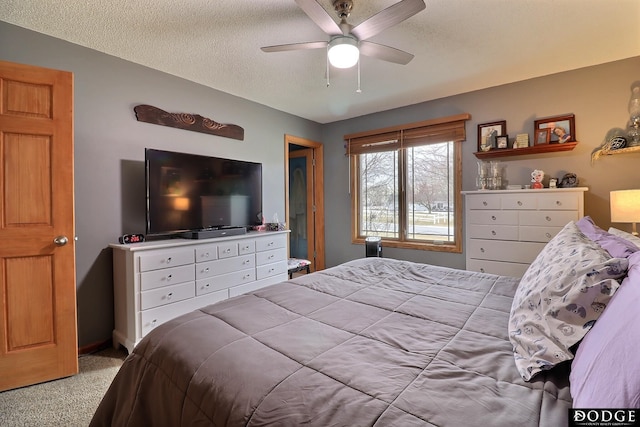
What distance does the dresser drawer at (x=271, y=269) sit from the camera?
130 inches

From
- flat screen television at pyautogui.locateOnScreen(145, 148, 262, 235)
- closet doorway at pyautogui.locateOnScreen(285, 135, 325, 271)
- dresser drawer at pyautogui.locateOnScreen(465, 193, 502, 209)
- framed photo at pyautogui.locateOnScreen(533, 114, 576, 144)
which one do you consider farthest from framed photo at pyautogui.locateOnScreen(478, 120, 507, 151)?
flat screen television at pyautogui.locateOnScreen(145, 148, 262, 235)

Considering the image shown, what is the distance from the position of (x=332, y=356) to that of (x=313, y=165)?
13.6ft

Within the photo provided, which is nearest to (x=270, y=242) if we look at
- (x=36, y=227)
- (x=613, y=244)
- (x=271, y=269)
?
(x=271, y=269)

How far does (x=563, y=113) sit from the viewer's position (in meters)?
3.02

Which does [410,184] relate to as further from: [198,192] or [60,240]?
[60,240]

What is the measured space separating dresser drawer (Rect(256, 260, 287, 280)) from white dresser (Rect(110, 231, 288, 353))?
4 cm

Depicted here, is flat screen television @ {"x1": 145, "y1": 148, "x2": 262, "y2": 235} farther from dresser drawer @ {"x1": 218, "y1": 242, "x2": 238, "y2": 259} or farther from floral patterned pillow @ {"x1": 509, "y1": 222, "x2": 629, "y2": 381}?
floral patterned pillow @ {"x1": 509, "y1": 222, "x2": 629, "y2": 381}

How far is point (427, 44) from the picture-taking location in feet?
8.07

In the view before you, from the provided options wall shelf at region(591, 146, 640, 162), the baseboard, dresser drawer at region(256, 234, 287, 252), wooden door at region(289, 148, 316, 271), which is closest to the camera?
the baseboard

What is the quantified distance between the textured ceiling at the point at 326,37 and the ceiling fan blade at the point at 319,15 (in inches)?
9.5

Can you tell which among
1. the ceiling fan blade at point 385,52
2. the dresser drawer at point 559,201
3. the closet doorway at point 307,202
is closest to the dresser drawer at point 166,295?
the ceiling fan blade at point 385,52

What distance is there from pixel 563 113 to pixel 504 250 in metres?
1.53

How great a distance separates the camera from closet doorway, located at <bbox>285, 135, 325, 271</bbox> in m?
4.83

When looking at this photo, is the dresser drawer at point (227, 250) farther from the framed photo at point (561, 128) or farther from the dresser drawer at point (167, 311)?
the framed photo at point (561, 128)
